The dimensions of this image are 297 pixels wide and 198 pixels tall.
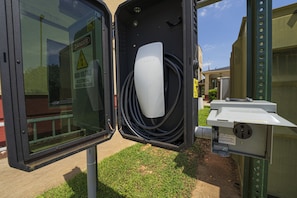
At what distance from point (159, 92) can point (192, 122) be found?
1.10ft

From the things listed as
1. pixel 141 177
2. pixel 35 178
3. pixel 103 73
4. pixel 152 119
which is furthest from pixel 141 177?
pixel 103 73

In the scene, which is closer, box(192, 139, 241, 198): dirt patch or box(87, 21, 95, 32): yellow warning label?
box(87, 21, 95, 32): yellow warning label

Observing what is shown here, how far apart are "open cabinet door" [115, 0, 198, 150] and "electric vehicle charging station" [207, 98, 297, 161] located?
0.80ft

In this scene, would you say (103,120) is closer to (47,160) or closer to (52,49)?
(47,160)

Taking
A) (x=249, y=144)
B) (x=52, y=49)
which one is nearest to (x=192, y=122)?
(x=249, y=144)

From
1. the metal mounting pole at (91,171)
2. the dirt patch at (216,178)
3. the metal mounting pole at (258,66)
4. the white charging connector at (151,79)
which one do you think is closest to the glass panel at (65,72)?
the metal mounting pole at (91,171)

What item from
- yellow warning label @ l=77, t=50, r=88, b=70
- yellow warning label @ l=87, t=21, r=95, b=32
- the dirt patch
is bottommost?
the dirt patch

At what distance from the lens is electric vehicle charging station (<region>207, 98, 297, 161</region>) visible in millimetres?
606

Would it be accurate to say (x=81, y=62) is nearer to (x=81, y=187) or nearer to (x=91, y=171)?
(x=91, y=171)

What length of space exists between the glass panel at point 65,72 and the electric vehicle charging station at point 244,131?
0.91 m

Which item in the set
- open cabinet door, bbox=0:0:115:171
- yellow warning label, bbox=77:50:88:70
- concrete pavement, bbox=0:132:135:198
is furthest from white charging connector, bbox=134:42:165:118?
concrete pavement, bbox=0:132:135:198

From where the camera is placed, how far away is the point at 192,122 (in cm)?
86

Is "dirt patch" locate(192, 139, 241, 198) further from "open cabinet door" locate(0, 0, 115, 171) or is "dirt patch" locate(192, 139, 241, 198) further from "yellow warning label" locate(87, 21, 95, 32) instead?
"yellow warning label" locate(87, 21, 95, 32)

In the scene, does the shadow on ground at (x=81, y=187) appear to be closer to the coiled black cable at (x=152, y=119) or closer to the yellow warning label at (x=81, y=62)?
the coiled black cable at (x=152, y=119)
